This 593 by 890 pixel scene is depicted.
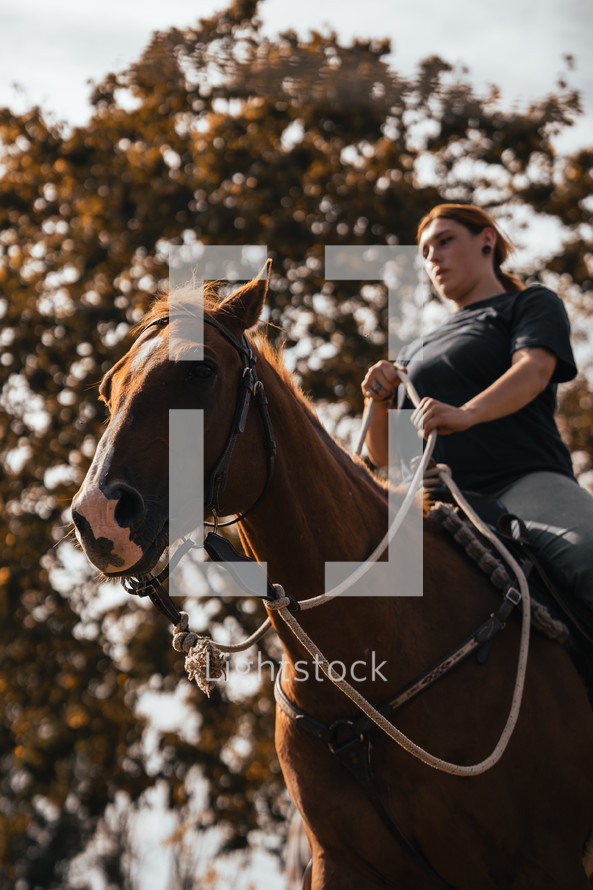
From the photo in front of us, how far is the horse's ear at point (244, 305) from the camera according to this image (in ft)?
9.71

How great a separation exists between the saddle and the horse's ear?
1255 mm

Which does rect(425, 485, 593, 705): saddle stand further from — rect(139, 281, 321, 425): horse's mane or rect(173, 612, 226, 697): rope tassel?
rect(173, 612, 226, 697): rope tassel

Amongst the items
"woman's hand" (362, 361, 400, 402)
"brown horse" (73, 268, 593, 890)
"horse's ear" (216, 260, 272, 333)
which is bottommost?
"brown horse" (73, 268, 593, 890)

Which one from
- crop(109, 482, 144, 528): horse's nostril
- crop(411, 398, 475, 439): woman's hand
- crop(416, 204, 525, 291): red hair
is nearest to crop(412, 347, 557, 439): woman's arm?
crop(411, 398, 475, 439): woman's hand

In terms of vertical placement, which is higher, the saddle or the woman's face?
the woman's face

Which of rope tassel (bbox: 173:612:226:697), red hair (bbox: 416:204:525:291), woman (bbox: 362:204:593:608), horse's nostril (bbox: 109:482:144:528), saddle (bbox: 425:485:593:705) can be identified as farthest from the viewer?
red hair (bbox: 416:204:525:291)

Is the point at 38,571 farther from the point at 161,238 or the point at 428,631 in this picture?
the point at 428,631

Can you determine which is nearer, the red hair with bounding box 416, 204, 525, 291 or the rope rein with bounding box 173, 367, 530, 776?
the rope rein with bounding box 173, 367, 530, 776

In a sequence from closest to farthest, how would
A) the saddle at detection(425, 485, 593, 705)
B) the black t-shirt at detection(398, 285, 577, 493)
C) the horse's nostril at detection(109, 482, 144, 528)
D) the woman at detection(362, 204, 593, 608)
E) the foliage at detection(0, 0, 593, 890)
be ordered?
the horse's nostril at detection(109, 482, 144, 528) → the saddle at detection(425, 485, 593, 705) → the woman at detection(362, 204, 593, 608) → the black t-shirt at detection(398, 285, 577, 493) → the foliage at detection(0, 0, 593, 890)

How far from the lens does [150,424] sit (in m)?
2.56

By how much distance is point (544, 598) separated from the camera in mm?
3533

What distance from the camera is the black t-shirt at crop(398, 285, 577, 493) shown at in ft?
12.9

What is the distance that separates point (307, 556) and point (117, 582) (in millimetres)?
661

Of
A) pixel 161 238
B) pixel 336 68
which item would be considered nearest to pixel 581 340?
pixel 336 68
